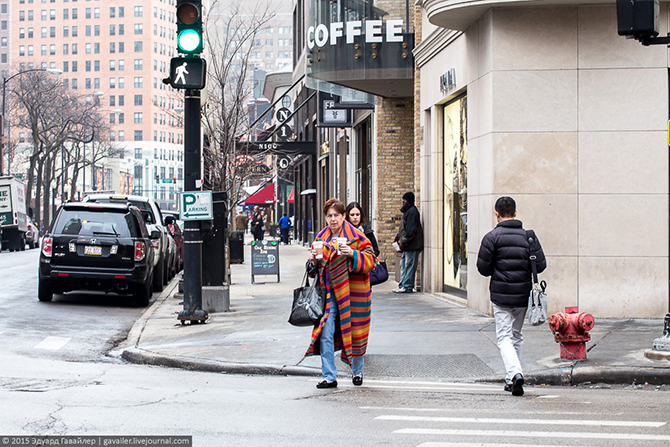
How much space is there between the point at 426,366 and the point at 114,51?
154184mm

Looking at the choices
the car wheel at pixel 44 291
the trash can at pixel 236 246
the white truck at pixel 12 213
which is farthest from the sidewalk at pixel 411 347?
the white truck at pixel 12 213

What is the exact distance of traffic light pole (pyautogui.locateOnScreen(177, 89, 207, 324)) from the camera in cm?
1191

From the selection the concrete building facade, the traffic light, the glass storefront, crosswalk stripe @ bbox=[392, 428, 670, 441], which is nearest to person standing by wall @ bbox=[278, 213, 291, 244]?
the glass storefront

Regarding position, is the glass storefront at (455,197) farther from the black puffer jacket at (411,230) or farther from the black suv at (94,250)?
the black suv at (94,250)

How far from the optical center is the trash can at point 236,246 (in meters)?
26.9

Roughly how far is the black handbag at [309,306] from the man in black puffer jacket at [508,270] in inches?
58.7

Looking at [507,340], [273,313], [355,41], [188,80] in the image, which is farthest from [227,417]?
[355,41]

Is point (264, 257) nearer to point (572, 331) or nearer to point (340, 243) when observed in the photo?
point (572, 331)

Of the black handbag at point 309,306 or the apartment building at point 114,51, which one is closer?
the black handbag at point 309,306

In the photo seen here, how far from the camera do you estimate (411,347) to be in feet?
32.3

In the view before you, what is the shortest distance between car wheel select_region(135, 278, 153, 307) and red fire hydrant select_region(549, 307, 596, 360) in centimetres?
899

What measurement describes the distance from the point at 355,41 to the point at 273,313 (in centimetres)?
644

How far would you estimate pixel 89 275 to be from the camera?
49.1ft

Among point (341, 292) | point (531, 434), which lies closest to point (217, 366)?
point (341, 292)
